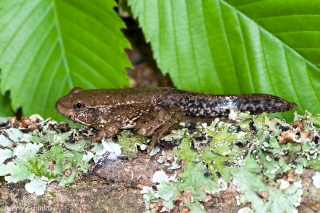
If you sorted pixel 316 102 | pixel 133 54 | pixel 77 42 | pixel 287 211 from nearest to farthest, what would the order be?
1. pixel 287 211
2. pixel 316 102
3. pixel 77 42
4. pixel 133 54

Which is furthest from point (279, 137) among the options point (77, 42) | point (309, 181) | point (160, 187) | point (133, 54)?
point (133, 54)

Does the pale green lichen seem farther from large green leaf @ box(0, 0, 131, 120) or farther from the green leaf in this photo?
the green leaf

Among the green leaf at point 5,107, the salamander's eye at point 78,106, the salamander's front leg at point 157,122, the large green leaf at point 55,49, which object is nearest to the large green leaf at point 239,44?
the large green leaf at point 55,49

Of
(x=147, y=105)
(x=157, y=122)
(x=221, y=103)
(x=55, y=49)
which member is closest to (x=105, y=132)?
(x=157, y=122)

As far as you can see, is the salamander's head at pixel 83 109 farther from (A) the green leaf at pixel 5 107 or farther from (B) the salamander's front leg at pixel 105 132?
(A) the green leaf at pixel 5 107

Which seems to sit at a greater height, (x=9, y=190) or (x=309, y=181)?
(x=309, y=181)

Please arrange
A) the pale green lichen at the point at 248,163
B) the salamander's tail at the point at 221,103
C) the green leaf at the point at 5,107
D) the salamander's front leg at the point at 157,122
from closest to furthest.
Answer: the pale green lichen at the point at 248,163, the salamander's front leg at the point at 157,122, the salamander's tail at the point at 221,103, the green leaf at the point at 5,107

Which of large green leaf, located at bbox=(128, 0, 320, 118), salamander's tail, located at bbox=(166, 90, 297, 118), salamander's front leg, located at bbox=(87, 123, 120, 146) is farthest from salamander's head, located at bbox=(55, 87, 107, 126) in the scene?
large green leaf, located at bbox=(128, 0, 320, 118)

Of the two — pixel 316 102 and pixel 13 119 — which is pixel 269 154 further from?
pixel 13 119
